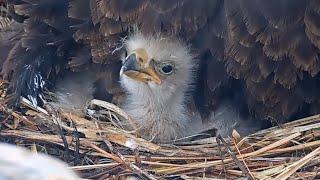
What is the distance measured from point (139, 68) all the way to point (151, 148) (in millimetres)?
249

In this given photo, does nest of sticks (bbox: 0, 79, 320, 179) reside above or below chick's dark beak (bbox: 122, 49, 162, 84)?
below

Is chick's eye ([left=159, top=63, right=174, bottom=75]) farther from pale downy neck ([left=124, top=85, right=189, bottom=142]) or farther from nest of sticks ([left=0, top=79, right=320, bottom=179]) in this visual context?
nest of sticks ([left=0, top=79, right=320, bottom=179])

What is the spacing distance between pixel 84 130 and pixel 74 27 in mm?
308

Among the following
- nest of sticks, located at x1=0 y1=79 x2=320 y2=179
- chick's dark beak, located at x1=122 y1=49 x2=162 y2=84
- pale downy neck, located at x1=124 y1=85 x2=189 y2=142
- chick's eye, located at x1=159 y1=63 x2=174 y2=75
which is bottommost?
nest of sticks, located at x1=0 y1=79 x2=320 y2=179

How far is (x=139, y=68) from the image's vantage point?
1.93 m

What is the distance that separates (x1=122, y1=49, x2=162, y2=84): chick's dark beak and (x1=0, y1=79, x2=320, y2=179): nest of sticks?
12 centimetres

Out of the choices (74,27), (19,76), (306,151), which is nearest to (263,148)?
(306,151)

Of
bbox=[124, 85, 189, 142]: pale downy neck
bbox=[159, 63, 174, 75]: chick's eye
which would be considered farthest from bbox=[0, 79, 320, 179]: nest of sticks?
bbox=[159, 63, 174, 75]: chick's eye

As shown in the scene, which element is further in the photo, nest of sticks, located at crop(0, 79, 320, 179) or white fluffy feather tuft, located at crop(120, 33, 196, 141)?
white fluffy feather tuft, located at crop(120, 33, 196, 141)

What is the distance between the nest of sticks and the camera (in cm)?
167

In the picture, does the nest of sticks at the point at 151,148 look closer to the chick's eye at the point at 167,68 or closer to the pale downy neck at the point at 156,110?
the pale downy neck at the point at 156,110

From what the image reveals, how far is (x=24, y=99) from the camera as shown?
2.05 m

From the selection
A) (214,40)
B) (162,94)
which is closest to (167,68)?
(162,94)

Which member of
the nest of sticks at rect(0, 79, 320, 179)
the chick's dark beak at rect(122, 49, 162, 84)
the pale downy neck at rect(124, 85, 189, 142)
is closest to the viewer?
the nest of sticks at rect(0, 79, 320, 179)
